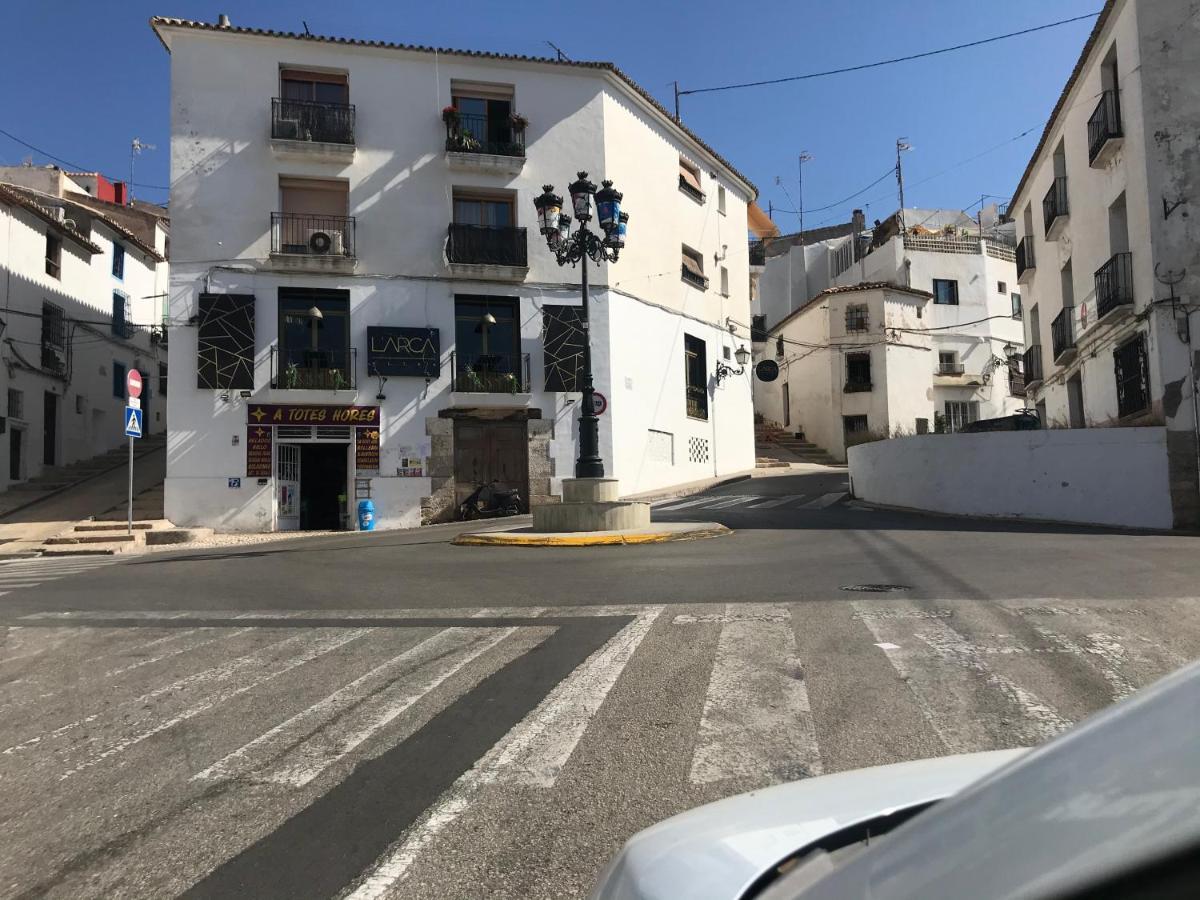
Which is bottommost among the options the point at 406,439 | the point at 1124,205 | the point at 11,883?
the point at 11,883

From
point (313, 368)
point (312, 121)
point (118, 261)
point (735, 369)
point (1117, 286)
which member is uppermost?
point (312, 121)

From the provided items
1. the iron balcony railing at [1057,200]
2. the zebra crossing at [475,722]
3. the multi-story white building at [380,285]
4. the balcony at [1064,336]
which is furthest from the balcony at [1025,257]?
the zebra crossing at [475,722]

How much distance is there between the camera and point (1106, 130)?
1720cm

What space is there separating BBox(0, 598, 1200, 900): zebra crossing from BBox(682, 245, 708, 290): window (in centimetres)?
2195

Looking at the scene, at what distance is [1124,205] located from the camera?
57.8 ft

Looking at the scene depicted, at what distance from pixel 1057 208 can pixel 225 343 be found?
2203cm

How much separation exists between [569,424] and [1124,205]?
14131 mm

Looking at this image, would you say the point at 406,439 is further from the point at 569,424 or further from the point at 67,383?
the point at 67,383

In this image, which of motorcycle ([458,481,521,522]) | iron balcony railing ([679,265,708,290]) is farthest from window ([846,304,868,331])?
motorcycle ([458,481,521,522])

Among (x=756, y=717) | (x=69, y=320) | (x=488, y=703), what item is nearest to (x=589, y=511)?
Answer: (x=488, y=703)

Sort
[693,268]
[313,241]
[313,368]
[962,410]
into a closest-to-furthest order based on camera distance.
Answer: [313,368] < [313,241] < [693,268] < [962,410]

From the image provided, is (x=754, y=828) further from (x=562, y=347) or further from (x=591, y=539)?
(x=562, y=347)

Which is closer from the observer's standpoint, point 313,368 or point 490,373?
point 313,368

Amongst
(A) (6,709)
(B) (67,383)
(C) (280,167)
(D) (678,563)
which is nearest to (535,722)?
(A) (6,709)
